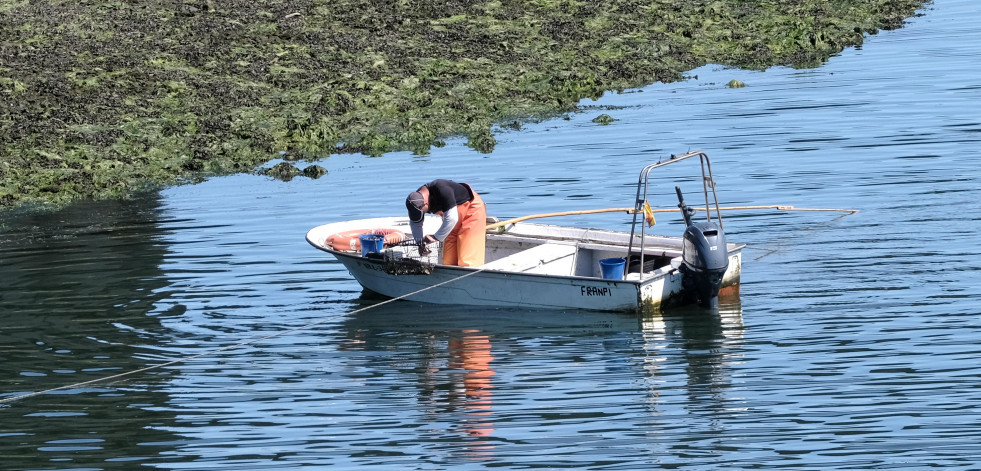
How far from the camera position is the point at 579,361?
14.1 m

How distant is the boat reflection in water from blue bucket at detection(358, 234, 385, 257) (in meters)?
0.78

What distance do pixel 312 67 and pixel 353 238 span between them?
12.2m

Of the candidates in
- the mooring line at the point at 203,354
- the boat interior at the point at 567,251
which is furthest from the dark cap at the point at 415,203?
the boat interior at the point at 567,251

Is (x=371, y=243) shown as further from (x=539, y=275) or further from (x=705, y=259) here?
(x=705, y=259)

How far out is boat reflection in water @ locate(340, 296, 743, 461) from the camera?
12.3 meters

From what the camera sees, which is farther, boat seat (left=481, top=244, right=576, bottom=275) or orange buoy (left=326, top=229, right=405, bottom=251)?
orange buoy (left=326, top=229, right=405, bottom=251)

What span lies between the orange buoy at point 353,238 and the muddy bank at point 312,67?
7160 mm

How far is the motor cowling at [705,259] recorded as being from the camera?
15.1 metres

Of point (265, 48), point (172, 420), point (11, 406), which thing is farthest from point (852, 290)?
point (265, 48)

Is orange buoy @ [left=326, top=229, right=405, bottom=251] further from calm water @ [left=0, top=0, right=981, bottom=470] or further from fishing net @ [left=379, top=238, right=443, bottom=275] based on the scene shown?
calm water @ [left=0, top=0, right=981, bottom=470]

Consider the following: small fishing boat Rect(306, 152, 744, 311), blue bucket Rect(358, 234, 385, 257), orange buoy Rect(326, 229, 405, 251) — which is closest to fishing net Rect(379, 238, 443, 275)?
small fishing boat Rect(306, 152, 744, 311)

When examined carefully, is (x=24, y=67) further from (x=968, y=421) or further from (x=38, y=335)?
(x=968, y=421)

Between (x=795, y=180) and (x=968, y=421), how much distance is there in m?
10.3

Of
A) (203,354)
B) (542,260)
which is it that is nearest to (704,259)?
(542,260)
